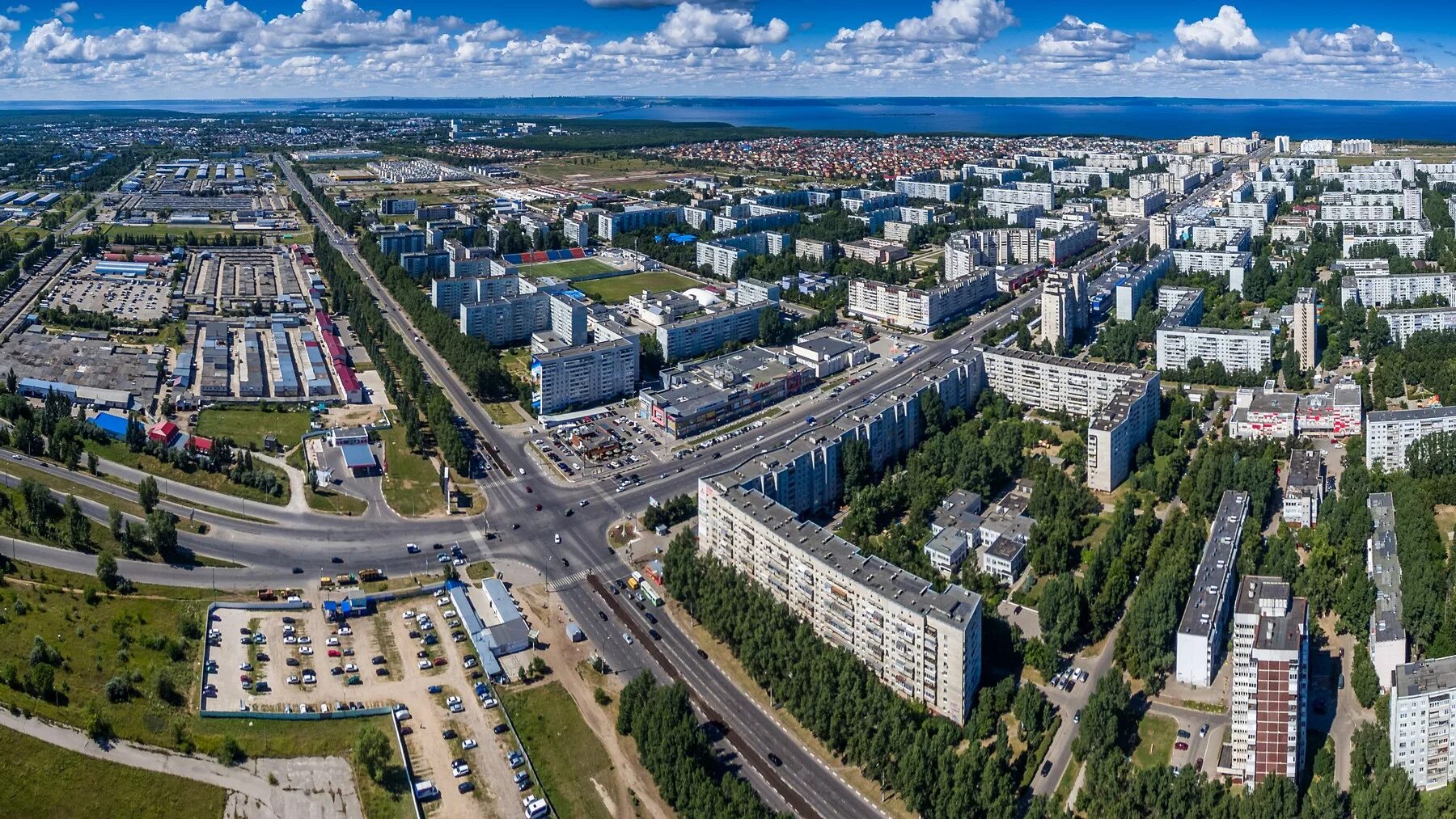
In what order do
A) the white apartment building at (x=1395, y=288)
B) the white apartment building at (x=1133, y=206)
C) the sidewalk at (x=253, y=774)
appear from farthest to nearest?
the white apartment building at (x=1133, y=206) < the white apartment building at (x=1395, y=288) < the sidewalk at (x=253, y=774)

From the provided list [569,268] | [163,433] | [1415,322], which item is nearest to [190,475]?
[163,433]

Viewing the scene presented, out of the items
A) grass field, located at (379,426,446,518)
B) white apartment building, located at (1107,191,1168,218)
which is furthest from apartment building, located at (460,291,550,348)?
white apartment building, located at (1107,191,1168,218)

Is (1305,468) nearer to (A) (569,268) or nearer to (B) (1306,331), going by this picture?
(B) (1306,331)

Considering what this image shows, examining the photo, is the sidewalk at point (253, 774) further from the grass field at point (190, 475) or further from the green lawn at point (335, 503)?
the grass field at point (190, 475)

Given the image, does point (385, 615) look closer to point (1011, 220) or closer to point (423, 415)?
point (423, 415)

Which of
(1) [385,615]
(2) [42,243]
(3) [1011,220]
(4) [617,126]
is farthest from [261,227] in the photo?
(4) [617,126]

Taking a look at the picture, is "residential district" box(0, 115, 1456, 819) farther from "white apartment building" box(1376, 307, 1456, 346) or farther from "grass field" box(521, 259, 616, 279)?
"grass field" box(521, 259, 616, 279)

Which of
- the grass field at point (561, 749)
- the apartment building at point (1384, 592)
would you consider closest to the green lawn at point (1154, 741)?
the apartment building at point (1384, 592)
